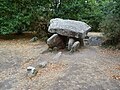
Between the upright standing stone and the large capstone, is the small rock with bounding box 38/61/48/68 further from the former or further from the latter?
the large capstone

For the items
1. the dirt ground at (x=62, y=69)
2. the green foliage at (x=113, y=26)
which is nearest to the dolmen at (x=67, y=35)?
the dirt ground at (x=62, y=69)

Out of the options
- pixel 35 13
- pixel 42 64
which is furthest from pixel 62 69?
pixel 35 13

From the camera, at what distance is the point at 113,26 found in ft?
42.4

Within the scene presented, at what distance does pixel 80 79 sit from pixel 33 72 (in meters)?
1.84

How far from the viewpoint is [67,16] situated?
1678 cm

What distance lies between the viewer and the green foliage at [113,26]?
12824 millimetres

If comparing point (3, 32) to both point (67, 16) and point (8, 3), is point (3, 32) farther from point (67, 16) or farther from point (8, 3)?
point (67, 16)

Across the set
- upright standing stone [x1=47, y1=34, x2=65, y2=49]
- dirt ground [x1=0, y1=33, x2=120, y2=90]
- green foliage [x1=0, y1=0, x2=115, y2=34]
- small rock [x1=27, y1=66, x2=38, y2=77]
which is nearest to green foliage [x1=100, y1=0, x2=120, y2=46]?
dirt ground [x1=0, y1=33, x2=120, y2=90]

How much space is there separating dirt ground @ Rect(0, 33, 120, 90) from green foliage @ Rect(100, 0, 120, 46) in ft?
2.77

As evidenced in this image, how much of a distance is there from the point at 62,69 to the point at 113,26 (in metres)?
4.98

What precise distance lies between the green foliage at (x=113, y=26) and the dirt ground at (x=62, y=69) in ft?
2.77

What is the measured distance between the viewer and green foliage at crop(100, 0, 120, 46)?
12824 mm

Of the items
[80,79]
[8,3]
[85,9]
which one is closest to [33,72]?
[80,79]

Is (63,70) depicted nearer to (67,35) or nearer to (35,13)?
(67,35)
